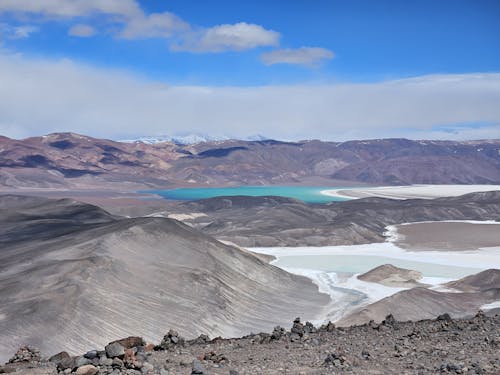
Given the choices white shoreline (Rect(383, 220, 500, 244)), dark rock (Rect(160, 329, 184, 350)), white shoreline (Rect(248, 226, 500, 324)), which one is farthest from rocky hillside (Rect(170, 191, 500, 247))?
dark rock (Rect(160, 329, 184, 350))

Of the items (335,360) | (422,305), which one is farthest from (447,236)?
(335,360)

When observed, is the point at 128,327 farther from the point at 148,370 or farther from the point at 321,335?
the point at 148,370

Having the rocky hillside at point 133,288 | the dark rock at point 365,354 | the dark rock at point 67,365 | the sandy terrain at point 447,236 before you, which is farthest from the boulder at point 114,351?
the sandy terrain at point 447,236

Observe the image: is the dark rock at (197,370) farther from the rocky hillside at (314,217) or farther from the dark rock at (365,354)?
the rocky hillside at (314,217)

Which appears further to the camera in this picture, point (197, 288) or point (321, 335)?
point (197, 288)

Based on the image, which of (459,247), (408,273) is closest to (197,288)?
(408,273)

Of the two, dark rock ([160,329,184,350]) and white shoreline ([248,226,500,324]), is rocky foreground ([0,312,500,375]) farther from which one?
white shoreline ([248,226,500,324])

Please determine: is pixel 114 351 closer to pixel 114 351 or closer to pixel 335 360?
pixel 114 351
